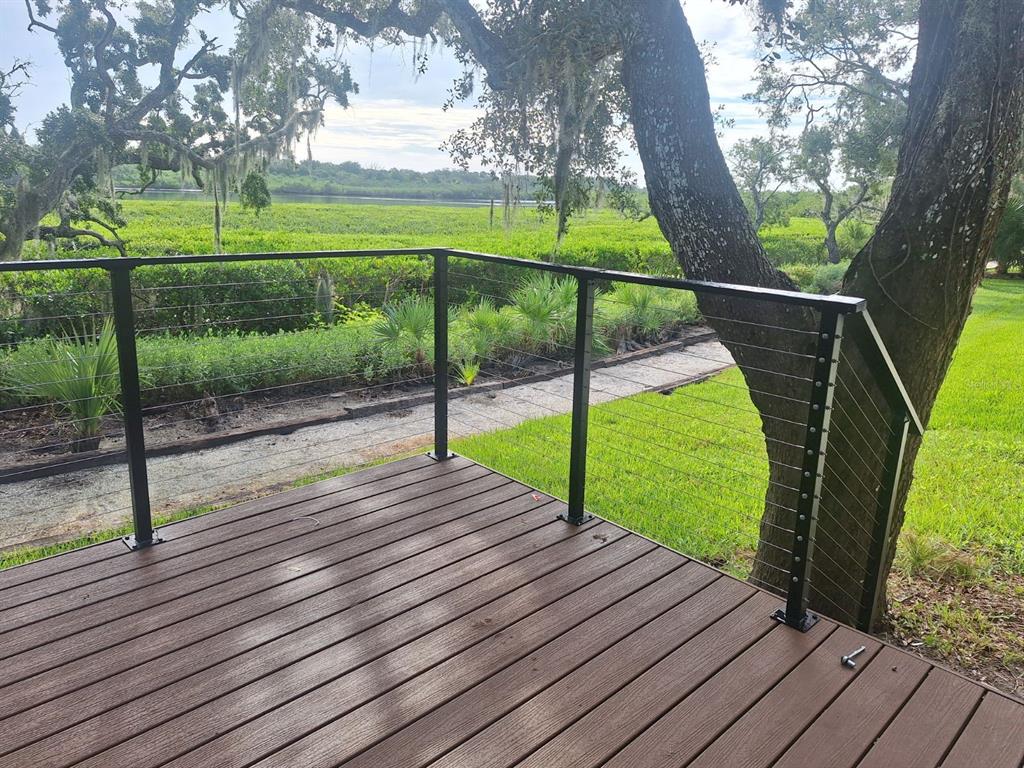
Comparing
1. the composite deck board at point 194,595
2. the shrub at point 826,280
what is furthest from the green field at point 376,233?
the shrub at point 826,280

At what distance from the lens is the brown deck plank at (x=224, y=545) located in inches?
88.9

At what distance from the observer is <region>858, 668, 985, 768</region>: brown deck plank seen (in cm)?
164

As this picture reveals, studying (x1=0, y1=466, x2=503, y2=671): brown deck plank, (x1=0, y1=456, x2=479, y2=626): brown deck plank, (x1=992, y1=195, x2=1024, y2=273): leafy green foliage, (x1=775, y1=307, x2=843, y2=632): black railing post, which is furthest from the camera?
(x1=992, y1=195, x2=1024, y2=273): leafy green foliage

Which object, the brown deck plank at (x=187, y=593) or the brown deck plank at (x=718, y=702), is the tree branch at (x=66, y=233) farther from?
the brown deck plank at (x=718, y=702)

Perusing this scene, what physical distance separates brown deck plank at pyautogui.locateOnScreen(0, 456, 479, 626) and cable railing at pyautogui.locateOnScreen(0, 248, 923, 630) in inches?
7.8

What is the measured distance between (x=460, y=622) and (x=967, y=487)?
154 inches

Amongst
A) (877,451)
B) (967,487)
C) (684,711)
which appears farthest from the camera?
(967,487)

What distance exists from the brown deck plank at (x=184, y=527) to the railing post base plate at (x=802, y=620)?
1.84 metres

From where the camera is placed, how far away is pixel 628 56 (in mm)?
2693

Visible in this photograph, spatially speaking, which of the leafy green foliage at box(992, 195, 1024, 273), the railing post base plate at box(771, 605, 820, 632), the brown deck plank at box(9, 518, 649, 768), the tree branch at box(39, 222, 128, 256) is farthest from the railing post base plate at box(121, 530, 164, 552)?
the leafy green foliage at box(992, 195, 1024, 273)

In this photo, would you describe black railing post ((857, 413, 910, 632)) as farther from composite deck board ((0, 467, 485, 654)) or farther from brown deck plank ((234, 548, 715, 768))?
composite deck board ((0, 467, 485, 654))

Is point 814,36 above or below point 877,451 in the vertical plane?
above

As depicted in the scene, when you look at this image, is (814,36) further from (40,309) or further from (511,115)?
(40,309)

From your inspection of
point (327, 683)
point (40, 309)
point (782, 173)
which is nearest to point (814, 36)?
point (40, 309)
